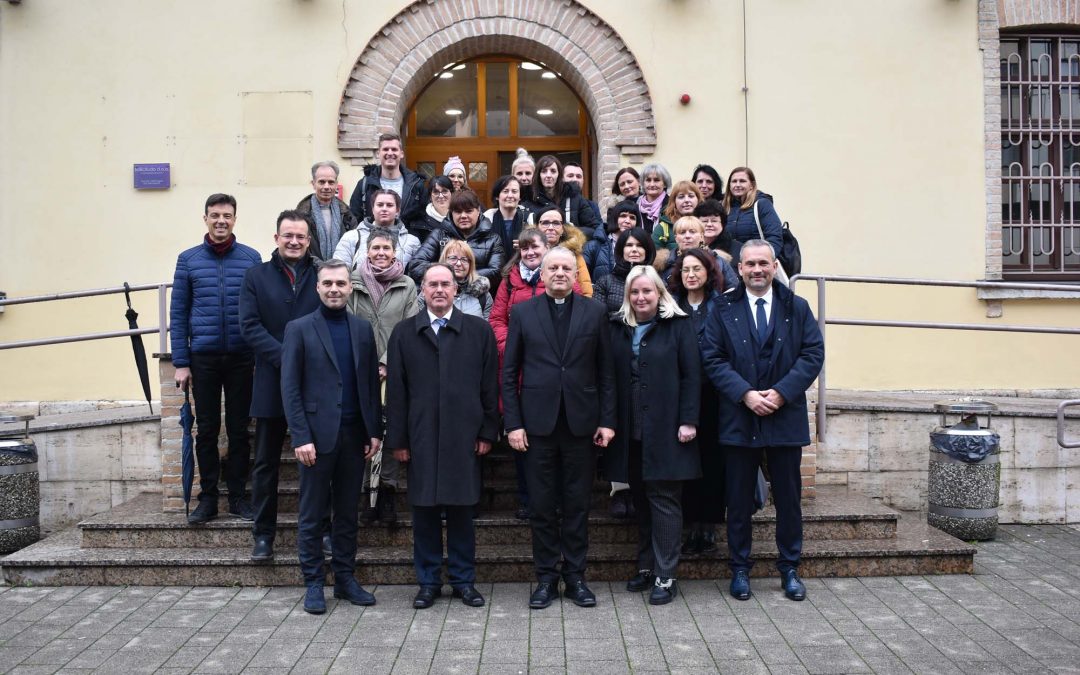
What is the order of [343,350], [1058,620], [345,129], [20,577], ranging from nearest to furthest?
[1058,620] → [343,350] → [20,577] → [345,129]

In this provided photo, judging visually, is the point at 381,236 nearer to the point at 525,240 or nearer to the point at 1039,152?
the point at 525,240

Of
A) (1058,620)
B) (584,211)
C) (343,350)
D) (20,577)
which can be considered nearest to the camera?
(1058,620)

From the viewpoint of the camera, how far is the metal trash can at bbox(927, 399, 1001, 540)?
689cm

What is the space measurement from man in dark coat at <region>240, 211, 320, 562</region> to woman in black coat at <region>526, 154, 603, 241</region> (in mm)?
1939

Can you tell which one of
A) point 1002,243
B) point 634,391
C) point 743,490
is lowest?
point 743,490

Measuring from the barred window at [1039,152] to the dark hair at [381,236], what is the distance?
6041mm

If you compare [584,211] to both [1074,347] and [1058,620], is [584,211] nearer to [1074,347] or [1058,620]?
[1058,620]

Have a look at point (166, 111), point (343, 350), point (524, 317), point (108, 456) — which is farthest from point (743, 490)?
point (166, 111)

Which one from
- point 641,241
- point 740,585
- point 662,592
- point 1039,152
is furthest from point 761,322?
point 1039,152

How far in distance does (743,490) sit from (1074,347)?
5.13m

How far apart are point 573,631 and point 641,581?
800 millimetres

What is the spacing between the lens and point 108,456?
7.55 m

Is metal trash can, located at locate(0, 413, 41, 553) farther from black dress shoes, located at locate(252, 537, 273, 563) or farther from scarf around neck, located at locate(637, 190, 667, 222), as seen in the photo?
scarf around neck, located at locate(637, 190, 667, 222)

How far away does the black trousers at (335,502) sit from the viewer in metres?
5.50
